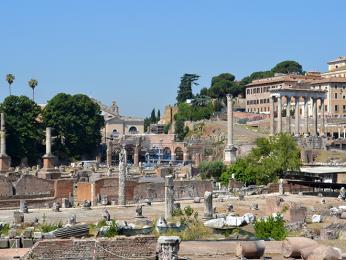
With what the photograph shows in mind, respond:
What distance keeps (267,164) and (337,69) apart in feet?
223

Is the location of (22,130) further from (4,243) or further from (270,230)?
(4,243)

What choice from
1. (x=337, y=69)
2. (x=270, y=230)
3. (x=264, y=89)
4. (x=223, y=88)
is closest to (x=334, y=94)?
(x=264, y=89)

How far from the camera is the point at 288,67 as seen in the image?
141 m

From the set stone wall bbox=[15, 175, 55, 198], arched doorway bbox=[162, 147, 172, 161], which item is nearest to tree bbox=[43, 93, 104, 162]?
arched doorway bbox=[162, 147, 172, 161]

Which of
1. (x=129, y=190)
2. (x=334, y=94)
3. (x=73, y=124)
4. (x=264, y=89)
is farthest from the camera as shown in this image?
(x=264, y=89)

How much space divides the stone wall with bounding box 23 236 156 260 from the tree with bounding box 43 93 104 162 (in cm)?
7440

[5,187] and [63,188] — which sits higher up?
[5,187]

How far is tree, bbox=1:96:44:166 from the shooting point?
283 feet

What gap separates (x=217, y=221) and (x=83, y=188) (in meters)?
21.5

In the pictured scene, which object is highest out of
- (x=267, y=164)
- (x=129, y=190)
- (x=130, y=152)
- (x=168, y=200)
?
(x=130, y=152)

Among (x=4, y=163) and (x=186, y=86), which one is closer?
(x=4, y=163)

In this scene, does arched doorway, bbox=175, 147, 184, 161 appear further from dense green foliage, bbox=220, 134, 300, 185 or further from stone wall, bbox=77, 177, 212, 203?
stone wall, bbox=77, 177, 212, 203

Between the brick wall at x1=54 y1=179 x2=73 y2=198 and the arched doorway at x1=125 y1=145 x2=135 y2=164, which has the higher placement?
the arched doorway at x1=125 y1=145 x2=135 y2=164

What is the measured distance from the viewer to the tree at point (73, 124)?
94.9 metres
